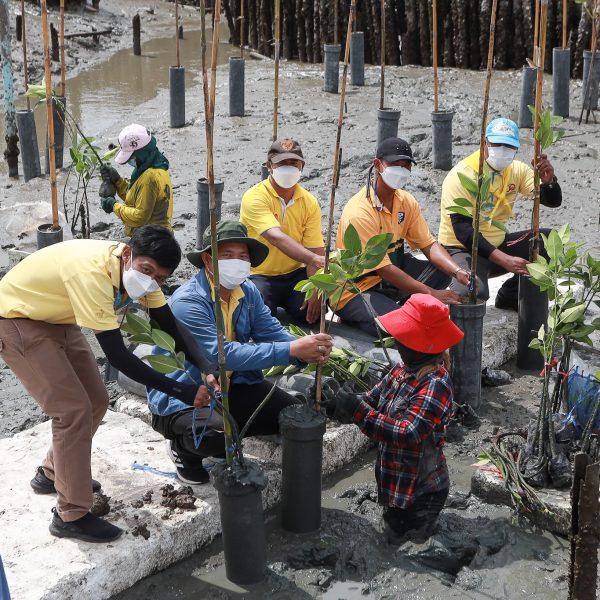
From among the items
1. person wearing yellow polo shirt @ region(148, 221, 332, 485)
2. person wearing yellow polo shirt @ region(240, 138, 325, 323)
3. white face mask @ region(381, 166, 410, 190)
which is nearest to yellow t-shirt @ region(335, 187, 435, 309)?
white face mask @ region(381, 166, 410, 190)

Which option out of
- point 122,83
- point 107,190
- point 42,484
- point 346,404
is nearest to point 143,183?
point 107,190

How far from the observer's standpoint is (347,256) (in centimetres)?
415

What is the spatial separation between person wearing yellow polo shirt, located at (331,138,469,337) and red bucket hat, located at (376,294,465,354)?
1583 mm

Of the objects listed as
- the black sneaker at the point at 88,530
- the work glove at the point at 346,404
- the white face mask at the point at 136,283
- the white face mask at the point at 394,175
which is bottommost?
the black sneaker at the point at 88,530

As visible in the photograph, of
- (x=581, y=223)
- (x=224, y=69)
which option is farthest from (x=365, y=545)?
(x=224, y=69)

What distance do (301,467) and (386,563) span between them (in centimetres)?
55

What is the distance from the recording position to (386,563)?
4059 millimetres

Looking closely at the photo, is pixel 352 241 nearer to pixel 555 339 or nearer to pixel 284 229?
pixel 555 339

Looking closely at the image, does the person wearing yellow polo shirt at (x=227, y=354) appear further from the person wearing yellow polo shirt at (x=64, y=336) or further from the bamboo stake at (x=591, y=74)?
the bamboo stake at (x=591, y=74)

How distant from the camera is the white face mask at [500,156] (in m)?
6.16

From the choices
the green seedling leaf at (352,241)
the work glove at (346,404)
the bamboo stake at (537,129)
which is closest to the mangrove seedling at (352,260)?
→ the green seedling leaf at (352,241)

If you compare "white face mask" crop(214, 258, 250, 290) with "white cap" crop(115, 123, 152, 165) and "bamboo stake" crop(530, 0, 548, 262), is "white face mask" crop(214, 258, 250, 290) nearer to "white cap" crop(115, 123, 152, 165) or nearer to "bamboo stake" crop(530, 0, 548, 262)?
"bamboo stake" crop(530, 0, 548, 262)

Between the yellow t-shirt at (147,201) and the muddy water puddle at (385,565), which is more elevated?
the yellow t-shirt at (147,201)

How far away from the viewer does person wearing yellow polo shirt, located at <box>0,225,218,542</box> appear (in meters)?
3.87
